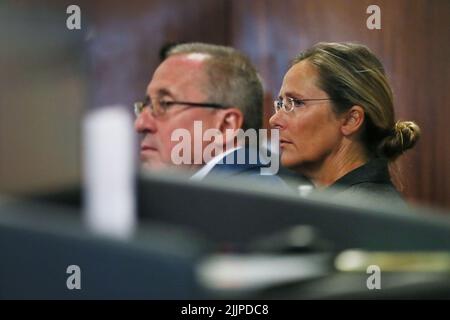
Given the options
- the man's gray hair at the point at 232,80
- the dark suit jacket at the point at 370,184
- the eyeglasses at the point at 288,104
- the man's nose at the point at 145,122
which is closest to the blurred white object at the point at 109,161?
the man's nose at the point at 145,122

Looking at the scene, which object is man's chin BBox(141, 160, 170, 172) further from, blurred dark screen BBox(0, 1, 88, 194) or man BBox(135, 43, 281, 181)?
blurred dark screen BBox(0, 1, 88, 194)

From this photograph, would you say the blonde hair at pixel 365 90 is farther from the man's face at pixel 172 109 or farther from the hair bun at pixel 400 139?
the man's face at pixel 172 109

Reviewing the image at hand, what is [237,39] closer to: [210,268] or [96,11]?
[96,11]

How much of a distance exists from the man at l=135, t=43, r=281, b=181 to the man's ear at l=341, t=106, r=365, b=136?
0.15m

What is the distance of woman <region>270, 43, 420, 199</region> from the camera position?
5.37ft

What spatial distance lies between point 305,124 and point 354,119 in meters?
0.09

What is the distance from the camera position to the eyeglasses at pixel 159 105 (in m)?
1.61

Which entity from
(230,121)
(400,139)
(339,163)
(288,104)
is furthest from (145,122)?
(400,139)

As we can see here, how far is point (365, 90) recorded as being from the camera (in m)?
1.65

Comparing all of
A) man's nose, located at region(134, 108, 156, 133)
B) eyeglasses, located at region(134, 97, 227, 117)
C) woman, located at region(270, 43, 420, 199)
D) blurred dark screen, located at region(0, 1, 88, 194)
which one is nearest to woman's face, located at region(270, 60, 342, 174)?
woman, located at region(270, 43, 420, 199)

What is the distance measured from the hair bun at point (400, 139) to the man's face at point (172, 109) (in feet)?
1.07

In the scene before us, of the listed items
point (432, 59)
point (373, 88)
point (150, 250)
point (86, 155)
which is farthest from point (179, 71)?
point (150, 250)

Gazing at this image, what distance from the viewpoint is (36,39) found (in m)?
1.60
